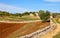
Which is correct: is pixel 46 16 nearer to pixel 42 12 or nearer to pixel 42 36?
pixel 42 12

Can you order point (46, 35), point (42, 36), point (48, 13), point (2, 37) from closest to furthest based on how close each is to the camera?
point (42, 36)
point (46, 35)
point (2, 37)
point (48, 13)

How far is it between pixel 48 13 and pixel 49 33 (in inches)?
1131

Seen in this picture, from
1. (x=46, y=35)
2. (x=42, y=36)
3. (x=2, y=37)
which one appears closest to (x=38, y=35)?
(x=42, y=36)

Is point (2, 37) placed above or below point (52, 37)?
below

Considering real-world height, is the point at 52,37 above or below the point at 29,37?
below

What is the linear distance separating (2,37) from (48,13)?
57.3 ft

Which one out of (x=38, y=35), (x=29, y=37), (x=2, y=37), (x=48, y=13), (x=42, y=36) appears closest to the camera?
(x=29, y=37)

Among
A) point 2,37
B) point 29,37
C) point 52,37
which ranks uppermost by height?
point 29,37

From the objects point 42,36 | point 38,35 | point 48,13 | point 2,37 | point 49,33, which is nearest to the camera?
point 38,35

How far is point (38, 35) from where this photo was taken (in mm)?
15148

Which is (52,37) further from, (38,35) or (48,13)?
(48,13)

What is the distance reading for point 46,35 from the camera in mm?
17406

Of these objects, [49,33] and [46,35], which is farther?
[49,33]

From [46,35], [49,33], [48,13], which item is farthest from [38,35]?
[48,13]
